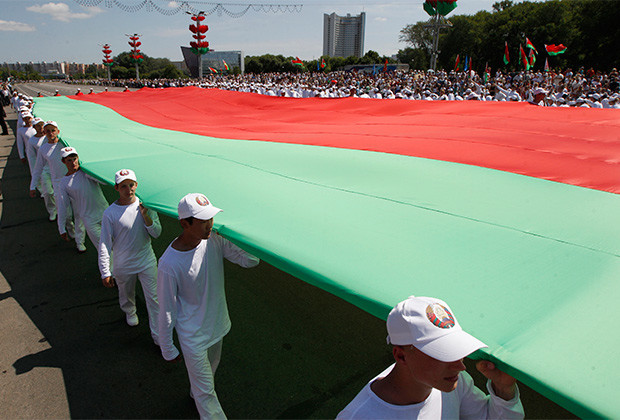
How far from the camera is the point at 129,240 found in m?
3.83

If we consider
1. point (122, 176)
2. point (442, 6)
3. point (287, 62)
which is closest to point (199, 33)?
point (442, 6)

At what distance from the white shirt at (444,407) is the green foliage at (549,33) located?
46210 mm

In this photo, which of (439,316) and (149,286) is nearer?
(439,316)

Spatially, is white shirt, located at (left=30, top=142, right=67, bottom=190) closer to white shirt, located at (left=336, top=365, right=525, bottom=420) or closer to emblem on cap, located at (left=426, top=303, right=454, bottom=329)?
white shirt, located at (left=336, top=365, right=525, bottom=420)

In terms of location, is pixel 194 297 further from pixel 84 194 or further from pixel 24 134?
pixel 24 134

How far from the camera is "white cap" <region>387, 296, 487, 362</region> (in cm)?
129

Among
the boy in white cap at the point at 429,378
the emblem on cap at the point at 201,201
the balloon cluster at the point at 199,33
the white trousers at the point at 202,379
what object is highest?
the balloon cluster at the point at 199,33

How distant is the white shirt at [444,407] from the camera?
143 centimetres

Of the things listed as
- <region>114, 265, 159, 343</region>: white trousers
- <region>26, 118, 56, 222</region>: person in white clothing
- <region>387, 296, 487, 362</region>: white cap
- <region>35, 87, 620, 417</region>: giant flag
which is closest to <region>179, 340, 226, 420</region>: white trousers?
<region>35, 87, 620, 417</region>: giant flag

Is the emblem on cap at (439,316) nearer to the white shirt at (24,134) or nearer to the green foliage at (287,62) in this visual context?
the white shirt at (24,134)

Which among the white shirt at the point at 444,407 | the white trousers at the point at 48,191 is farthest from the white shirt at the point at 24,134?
the white shirt at the point at 444,407

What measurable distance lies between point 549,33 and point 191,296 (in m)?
51.0

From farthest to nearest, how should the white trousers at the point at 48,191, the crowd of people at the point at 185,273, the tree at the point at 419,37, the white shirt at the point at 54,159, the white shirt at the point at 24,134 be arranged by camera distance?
1. the tree at the point at 419,37
2. the white shirt at the point at 24,134
3. the white trousers at the point at 48,191
4. the white shirt at the point at 54,159
5. the crowd of people at the point at 185,273

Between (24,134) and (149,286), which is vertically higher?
(24,134)
